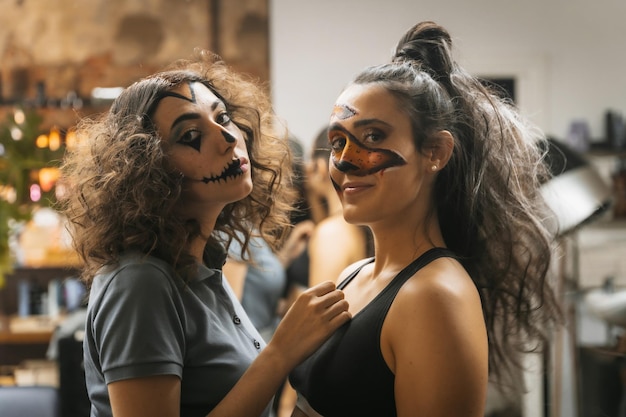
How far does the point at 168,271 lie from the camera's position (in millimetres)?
1493

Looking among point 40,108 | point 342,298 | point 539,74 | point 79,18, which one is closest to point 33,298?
point 40,108

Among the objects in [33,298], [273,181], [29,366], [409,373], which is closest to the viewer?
[409,373]

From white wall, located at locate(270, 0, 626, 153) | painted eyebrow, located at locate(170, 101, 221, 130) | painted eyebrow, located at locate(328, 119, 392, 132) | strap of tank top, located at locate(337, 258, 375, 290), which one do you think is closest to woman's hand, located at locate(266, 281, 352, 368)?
strap of tank top, located at locate(337, 258, 375, 290)

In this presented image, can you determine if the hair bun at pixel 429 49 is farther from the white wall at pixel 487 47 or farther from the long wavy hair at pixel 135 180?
the white wall at pixel 487 47

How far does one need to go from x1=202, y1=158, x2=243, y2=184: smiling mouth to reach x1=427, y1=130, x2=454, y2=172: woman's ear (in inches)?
15.4

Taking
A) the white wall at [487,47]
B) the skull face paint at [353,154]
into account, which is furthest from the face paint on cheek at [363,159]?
the white wall at [487,47]

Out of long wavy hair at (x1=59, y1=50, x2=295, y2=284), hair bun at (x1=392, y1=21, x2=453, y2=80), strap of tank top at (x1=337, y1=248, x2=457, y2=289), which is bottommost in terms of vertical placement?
strap of tank top at (x1=337, y1=248, x2=457, y2=289)

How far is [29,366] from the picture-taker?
442 cm

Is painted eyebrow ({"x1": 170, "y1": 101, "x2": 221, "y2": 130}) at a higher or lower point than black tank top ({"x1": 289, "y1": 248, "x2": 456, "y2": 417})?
higher

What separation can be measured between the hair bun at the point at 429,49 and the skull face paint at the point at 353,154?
19 centimetres

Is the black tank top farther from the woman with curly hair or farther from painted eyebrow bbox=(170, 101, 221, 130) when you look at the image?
painted eyebrow bbox=(170, 101, 221, 130)

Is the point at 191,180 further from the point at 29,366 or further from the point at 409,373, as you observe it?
the point at 29,366

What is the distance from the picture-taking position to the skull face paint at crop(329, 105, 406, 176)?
5.02ft

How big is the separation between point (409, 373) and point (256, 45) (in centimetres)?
477
